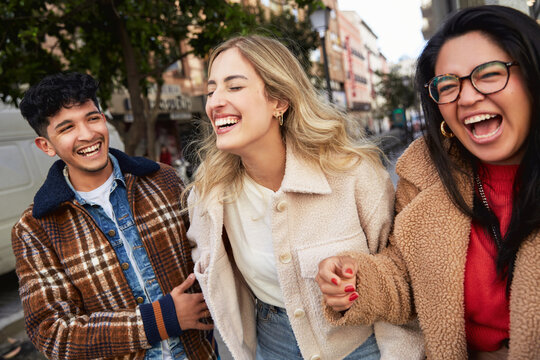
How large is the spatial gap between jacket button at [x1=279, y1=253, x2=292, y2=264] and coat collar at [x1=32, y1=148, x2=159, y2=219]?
0.90 metres

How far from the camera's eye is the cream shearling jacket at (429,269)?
4.65 feet

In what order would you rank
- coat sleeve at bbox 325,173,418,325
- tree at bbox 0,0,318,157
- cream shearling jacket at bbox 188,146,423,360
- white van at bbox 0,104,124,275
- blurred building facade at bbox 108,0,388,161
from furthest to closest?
blurred building facade at bbox 108,0,388,161 < white van at bbox 0,104,124,275 < tree at bbox 0,0,318,157 < cream shearling jacket at bbox 188,146,423,360 < coat sleeve at bbox 325,173,418,325

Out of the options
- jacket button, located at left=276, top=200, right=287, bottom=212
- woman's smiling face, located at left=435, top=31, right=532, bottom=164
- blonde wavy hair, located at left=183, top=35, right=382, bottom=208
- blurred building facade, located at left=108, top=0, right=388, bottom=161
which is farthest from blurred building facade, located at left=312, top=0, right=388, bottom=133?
woman's smiling face, located at left=435, top=31, right=532, bottom=164

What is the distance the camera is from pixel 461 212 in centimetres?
148

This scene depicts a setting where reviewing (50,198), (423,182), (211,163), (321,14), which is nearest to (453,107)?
(423,182)

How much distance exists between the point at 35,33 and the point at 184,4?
80.2 inches

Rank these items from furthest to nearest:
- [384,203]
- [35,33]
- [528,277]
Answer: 1. [35,33]
2. [384,203]
3. [528,277]

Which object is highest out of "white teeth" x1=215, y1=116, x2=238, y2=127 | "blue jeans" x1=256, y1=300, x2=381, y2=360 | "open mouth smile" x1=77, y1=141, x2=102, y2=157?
"white teeth" x1=215, y1=116, x2=238, y2=127

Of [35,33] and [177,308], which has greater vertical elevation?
[35,33]

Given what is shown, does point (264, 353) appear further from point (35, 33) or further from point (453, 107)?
point (35, 33)

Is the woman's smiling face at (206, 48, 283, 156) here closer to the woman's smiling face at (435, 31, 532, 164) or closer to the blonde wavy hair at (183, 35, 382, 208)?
the blonde wavy hair at (183, 35, 382, 208)

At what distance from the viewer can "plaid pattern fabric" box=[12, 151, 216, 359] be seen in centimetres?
172

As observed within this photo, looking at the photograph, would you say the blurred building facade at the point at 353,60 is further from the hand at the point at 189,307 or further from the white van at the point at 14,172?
the hand at the point at 189,307

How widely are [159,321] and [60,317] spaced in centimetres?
41
